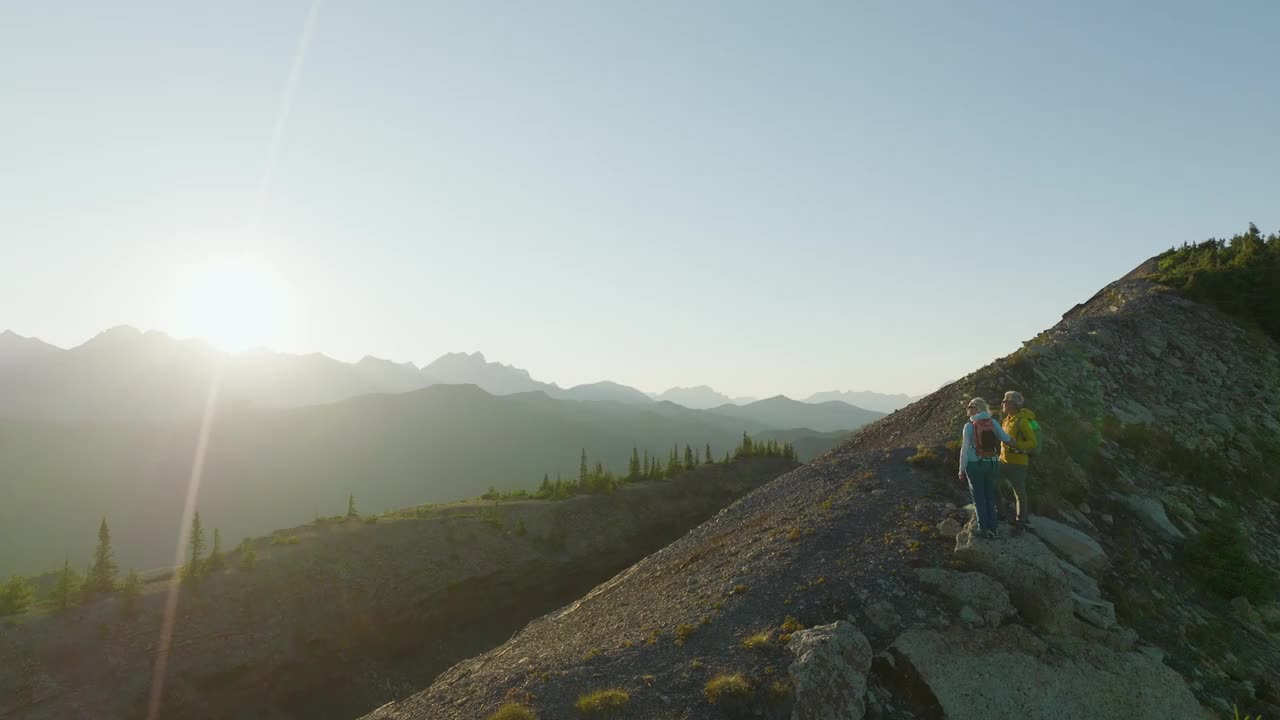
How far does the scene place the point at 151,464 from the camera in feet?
539

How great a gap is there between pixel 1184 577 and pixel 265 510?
175 m

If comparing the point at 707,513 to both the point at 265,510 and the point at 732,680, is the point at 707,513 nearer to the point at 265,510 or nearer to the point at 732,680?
the point at 732,680

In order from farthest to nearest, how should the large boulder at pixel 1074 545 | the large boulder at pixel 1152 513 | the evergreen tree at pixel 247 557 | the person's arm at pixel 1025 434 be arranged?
the evergreen tree at pixel 247 557 < the large boulder at pixel 1152 513 < the large boulder at pixel 1074 545 < the person's arm at pixel 1025 434

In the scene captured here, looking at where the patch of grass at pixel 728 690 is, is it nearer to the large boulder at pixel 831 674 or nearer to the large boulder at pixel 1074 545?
the large boulder at pixel 831 674

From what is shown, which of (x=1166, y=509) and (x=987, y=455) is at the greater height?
(x=987, y=455)

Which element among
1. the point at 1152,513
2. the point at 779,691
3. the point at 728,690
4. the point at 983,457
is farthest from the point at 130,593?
the point at 1152,513

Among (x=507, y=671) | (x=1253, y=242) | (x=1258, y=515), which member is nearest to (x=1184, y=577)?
(x=1258, y=515)

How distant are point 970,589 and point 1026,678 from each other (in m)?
1.92

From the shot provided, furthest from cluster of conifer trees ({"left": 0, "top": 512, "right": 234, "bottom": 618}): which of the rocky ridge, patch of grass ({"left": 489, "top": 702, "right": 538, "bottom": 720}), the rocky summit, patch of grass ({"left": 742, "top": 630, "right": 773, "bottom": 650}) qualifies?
patch of grass ({"left": 742, "top": 630, "right": 773, "bottom": 650})

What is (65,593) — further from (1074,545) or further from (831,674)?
(1074,545)

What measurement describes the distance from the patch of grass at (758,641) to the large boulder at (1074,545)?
7.45 meters

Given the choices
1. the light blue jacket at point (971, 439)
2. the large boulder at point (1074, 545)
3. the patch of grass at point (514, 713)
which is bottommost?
the patch of grass at point (514, 713)

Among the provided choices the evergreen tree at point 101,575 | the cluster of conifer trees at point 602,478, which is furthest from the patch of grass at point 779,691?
the cluster of conifer trees at point 602,478

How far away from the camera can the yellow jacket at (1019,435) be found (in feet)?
47.0
